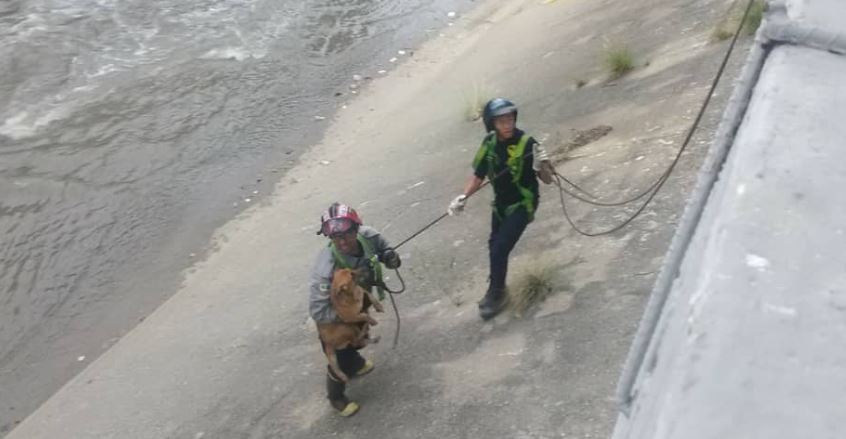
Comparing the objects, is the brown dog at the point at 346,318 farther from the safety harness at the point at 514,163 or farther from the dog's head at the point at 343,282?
the safety harness at the point at 514,163

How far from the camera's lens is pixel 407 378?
6719 millimetres

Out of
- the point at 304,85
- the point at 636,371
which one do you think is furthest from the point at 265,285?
the point at 636,371

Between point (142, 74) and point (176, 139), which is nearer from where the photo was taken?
point (176, 139)

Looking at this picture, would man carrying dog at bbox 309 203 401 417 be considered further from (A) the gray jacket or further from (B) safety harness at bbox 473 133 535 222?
(B) safety harness at bbox 473 133 535 222

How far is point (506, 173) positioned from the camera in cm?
635

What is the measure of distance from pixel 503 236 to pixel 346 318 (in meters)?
1.24

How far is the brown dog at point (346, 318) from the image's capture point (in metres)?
5.89

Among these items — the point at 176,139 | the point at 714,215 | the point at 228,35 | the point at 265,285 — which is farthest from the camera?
the point at 228,35

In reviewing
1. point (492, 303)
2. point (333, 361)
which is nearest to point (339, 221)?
point (333, 361)

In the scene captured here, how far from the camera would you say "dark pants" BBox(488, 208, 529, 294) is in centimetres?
650

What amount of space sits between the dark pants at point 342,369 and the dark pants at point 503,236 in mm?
1126

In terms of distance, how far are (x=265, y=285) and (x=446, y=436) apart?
4.31m

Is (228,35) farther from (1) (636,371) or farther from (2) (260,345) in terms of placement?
(1) (636,371)

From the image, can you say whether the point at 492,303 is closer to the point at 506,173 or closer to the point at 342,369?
the point at 506,173
